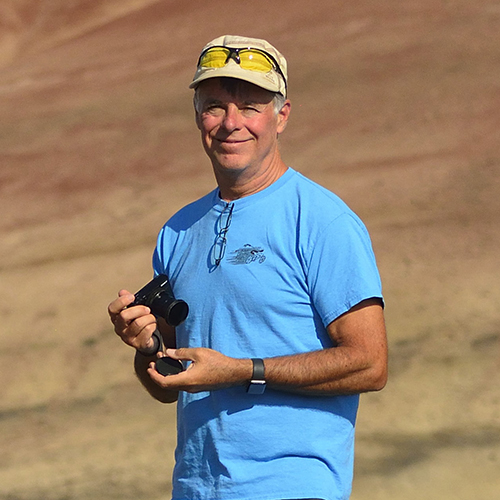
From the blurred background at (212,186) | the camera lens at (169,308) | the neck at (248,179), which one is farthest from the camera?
the blurred background at (212,186)

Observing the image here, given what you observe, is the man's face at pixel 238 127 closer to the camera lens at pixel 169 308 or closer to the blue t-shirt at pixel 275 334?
the blue t-shirt at pixel 275 334

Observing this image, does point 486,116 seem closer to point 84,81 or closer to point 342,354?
point 84,81

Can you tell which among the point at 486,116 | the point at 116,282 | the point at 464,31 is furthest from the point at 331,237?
the point at 464,31

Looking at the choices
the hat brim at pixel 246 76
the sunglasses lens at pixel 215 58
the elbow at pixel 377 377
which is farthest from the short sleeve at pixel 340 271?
the sunglasses lens at pixel 215 58

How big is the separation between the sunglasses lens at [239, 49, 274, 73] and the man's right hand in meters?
0.64

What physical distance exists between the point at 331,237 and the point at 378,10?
21.3ft

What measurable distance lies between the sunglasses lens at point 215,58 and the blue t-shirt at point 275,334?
361 mm

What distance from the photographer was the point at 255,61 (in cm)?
232

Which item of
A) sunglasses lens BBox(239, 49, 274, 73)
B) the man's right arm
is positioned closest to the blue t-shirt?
the man's right arm

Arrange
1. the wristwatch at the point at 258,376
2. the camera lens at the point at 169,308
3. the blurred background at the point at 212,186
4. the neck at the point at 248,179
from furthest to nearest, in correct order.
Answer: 1. the blurred background at the point at 212,186
2. the neck at the point at 248,179
3. the camera lens at the point at 169,308
4. the wristwatch at the point at 258,376

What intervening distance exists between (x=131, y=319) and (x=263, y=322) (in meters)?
0.33

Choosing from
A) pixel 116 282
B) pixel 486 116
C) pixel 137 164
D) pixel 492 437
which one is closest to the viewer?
pixel 492 437

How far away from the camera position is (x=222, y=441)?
2168 millimetres

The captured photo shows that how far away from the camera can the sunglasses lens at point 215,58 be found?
2.34 metres
